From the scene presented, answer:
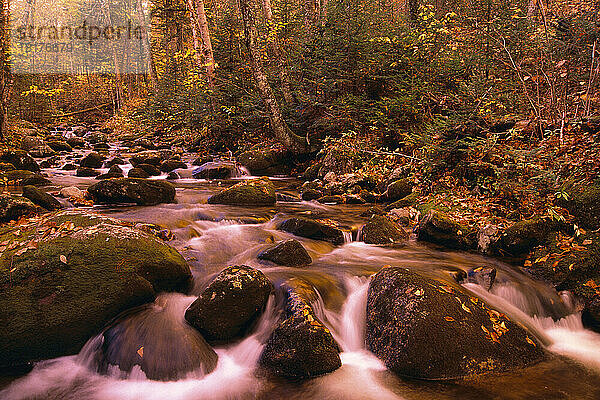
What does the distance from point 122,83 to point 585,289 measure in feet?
150

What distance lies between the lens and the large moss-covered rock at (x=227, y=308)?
3.87m

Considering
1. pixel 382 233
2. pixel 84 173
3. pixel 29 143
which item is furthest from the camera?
pixel 29 143

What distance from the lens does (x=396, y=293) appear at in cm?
383

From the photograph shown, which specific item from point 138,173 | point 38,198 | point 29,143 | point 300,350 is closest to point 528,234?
point 300,350

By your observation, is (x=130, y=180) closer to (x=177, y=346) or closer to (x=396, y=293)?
(x=177, y=346)

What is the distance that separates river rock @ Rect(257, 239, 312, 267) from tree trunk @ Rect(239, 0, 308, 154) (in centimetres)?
763

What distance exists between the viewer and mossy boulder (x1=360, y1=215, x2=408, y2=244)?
6539mm

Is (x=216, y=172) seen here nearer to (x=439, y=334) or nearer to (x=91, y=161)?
(x=91, y=161)

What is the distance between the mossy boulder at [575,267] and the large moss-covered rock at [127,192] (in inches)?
300

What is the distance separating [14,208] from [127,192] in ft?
7.28

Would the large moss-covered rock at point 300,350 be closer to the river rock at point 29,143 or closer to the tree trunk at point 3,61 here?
the tree trunk at point 3,61

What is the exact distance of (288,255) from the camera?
A: 541cm

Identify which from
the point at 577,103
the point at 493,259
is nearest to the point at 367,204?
the point at 493,259

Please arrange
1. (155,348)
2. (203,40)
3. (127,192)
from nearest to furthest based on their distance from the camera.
Result: (155,348) < (127,192) < (203,40)
